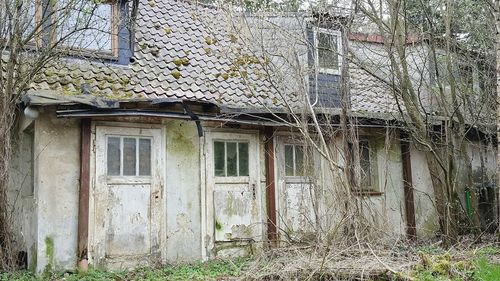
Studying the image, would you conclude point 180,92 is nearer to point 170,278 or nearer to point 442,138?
point 170,278

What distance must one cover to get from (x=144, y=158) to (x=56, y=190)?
1.52 metres

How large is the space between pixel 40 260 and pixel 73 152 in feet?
5.60

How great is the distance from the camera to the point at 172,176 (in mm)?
8461

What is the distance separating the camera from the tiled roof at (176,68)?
8227 millimetres

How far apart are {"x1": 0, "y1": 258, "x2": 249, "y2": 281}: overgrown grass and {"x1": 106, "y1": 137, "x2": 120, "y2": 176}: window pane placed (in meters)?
1.61

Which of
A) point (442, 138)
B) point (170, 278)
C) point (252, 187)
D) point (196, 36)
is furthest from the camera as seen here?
point (196, 36)

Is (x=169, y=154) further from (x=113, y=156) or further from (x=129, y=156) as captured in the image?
(x=113, y=156)

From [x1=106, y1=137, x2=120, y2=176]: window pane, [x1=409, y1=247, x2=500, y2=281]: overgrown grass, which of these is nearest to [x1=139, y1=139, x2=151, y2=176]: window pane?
[x1=106, y1=137, x2=120, y2=176]: window pane

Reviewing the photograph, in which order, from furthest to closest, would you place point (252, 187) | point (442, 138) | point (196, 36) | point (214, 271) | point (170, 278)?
point (196, 36) < point (442, 138) < point (252, 187) < point (214, 271) < point (170, 278)

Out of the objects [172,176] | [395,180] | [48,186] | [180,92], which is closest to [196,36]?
[180,92]

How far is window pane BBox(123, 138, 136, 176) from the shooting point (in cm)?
809

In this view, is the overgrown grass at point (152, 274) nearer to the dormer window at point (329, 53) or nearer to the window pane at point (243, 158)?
the window pane at point (243, 158)

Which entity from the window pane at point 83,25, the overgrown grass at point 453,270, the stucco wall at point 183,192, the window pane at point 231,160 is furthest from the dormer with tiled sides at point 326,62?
the overgrown grass at point 453,270

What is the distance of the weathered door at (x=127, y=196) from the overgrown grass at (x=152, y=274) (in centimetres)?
38
